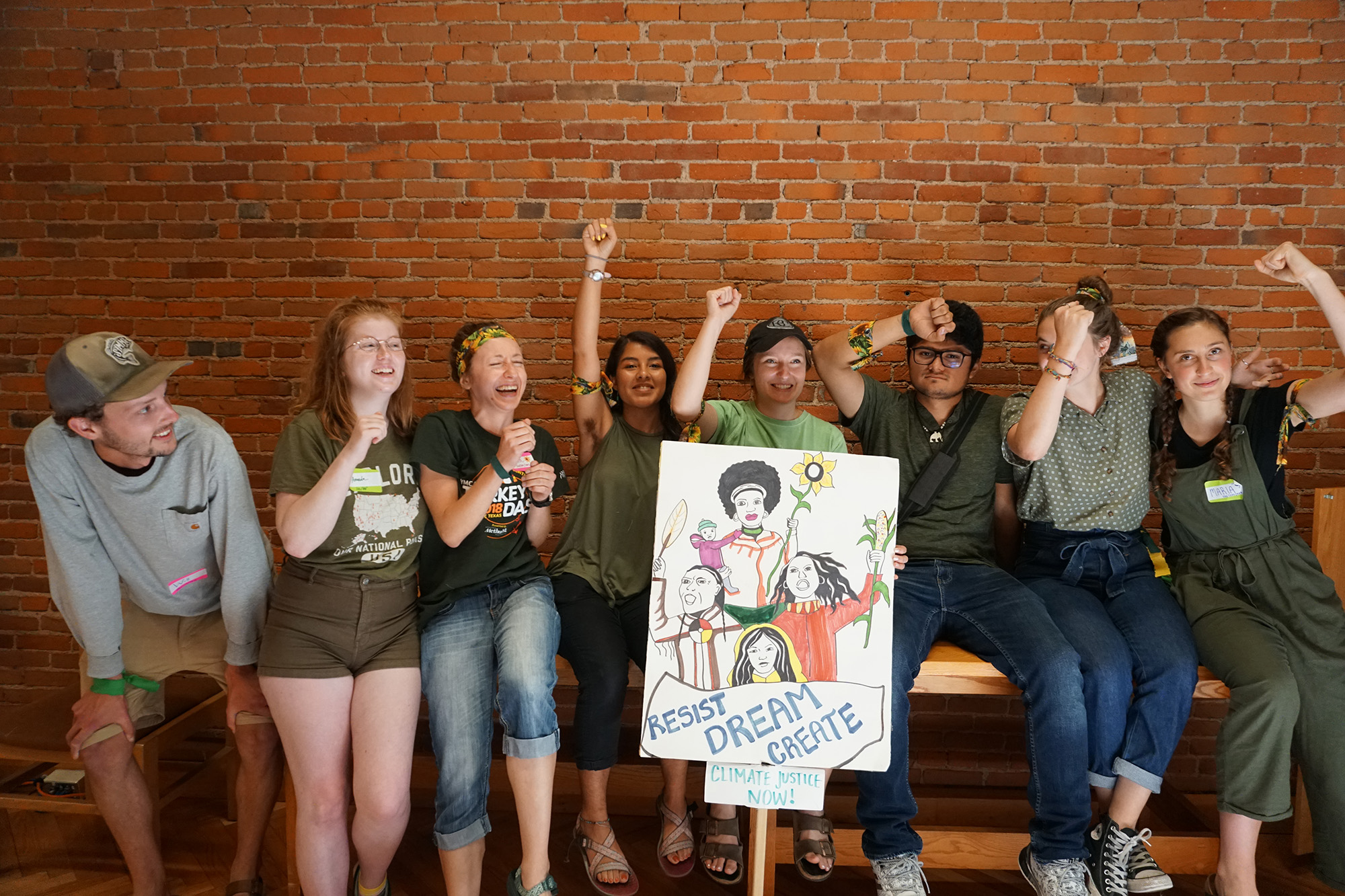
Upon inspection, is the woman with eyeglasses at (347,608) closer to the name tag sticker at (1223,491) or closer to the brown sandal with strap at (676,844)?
the brown sandal with strap at (676,844)

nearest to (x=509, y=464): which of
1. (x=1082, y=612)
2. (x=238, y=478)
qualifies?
(x=238, y=478)

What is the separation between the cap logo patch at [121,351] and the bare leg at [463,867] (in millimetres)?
1484

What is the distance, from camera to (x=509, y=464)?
204 centimetres

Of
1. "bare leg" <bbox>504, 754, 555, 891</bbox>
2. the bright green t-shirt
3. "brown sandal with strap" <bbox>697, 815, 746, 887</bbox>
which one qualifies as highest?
the bright green t-shirt

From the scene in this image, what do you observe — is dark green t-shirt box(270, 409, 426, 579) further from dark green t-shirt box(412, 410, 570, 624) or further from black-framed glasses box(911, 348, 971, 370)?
black-framed glasses box(911, 348, 971, 370)

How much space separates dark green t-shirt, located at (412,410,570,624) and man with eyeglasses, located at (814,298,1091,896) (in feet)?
3.53

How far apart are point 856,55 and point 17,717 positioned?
349 centimetres

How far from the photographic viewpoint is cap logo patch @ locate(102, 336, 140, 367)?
199 cm

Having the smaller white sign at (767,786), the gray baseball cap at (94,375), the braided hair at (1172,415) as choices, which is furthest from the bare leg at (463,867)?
the braided hair at (1172,415)

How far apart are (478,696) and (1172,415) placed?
2.20 meters

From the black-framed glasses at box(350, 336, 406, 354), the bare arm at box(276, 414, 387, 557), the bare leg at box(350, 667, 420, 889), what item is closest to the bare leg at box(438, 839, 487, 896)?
the bare leg at box(350, 667, 420, 889)

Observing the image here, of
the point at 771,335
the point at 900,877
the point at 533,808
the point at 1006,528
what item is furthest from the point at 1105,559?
the point at 533,808

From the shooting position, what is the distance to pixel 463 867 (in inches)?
78.2

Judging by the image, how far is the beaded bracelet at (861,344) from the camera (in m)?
2.47
